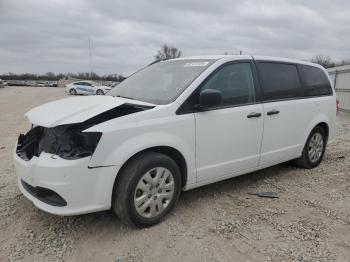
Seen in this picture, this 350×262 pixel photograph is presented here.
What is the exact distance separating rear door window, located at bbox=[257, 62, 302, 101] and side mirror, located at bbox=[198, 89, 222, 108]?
3.58 feet

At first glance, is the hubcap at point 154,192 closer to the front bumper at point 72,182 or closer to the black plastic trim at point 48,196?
the front bumper at point 72,182

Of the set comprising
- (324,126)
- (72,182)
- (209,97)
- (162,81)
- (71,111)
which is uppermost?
(162,81)

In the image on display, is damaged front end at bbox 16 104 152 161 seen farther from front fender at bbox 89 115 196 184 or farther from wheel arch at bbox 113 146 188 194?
wheel arch at bbox 113 146 188 194

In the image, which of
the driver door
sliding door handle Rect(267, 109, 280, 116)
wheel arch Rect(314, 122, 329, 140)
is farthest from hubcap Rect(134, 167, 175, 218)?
wheel arch Rect(314, 122, 329, 140)

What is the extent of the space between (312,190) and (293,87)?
1.48 m

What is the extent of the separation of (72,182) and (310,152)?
13.0ft

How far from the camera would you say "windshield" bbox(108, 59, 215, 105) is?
400cm

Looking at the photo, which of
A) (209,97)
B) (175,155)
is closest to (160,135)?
(175,155)

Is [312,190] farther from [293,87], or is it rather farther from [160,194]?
[160,194]

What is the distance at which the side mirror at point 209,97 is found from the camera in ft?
12.5

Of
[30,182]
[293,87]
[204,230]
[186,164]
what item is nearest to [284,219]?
[204,230]

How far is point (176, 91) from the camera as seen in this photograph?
3945mm

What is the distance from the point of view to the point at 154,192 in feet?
11.9

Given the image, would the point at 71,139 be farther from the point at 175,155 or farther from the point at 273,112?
the point at 273,112
